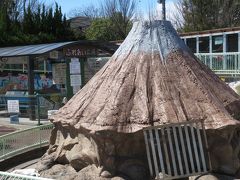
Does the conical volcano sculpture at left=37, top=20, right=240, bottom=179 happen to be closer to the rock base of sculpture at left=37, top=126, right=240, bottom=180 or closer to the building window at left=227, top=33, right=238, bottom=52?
the rock base of sculpture at left=37, top=126, right=240, bottom=180

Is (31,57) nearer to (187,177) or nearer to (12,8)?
(187,177)

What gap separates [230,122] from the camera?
22.0 feet

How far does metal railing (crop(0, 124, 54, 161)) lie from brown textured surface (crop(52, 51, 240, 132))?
6.78 ft

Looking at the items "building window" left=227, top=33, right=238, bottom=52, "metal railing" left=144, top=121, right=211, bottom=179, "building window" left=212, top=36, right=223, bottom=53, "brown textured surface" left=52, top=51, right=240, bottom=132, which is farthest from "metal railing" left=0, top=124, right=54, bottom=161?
"building window" left=212, top=36, right=223, bottom=53

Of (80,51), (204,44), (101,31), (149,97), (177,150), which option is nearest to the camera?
(177,150)

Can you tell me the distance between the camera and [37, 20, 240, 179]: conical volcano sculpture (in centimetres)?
689

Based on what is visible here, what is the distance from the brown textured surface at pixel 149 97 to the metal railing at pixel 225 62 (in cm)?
1469

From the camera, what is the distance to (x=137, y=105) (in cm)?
712

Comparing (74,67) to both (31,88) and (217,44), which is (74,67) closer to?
(31,88)

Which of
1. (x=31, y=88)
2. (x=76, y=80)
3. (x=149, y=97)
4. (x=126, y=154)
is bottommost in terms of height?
(x=126, y=154)

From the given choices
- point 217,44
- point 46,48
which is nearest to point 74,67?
point 46,48

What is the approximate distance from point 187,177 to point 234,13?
119ft

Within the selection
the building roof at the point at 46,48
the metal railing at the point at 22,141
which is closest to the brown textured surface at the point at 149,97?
the metal railing at the point at 22,141

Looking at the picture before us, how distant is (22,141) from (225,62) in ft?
48.8
